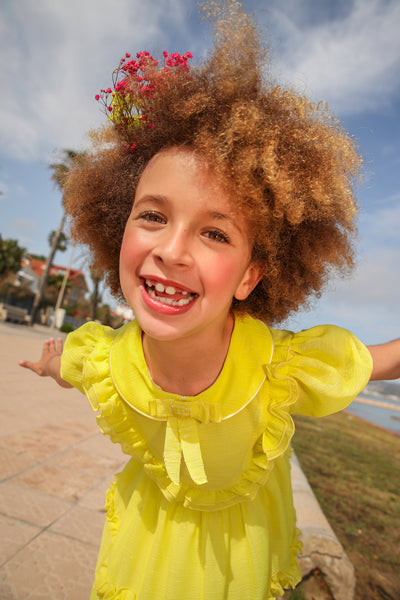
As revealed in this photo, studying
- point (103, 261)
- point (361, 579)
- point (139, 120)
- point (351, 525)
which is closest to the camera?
point (139, 120)

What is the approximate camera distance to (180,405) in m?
1.51

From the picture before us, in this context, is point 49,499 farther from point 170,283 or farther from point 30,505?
point 170,283

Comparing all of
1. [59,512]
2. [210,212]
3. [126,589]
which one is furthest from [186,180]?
[59,512]

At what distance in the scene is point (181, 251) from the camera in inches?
52.7

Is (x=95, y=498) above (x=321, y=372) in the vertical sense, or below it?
below

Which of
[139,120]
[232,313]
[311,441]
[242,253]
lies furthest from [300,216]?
[311,441]

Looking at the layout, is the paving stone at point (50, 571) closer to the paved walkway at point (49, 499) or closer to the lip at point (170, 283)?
the paved walkway at point (49, 499)

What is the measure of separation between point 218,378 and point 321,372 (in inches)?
15.3

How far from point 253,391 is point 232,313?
1.41ft

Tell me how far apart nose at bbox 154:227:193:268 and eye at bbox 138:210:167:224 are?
0.11m

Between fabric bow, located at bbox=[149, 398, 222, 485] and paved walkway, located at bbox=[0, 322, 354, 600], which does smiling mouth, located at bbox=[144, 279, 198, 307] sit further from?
paved walkway, located at bbox=[0, 322, 354, 600]

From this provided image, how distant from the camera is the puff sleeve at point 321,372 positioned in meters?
1.49

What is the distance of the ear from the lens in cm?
167

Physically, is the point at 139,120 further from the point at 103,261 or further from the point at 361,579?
the point at 361,579
